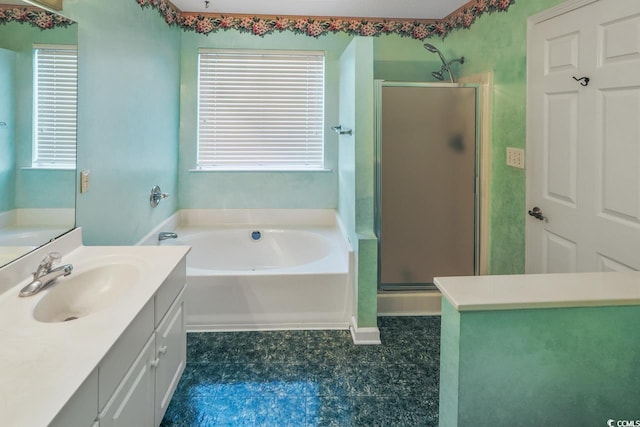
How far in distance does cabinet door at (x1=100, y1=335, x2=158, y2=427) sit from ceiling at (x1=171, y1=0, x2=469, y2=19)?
2.74 m

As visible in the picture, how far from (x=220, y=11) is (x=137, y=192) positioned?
70.9 inches

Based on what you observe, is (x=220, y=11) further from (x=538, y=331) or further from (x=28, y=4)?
(x=538, y=331)

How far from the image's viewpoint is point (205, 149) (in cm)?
356

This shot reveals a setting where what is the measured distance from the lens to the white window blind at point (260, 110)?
3.49m

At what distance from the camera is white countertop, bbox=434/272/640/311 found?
1128mm

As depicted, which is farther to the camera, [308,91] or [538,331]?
[308,91]

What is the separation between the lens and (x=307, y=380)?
2072 millimetres

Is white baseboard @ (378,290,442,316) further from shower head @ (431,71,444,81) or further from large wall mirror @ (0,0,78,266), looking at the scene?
large wall mirror @ (0,0,78,266)

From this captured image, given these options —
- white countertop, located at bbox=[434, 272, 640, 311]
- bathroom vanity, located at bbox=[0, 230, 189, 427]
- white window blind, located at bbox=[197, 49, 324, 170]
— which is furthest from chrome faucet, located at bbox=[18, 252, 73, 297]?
white window blind, located at bbox=[197, 49, 324, 170]

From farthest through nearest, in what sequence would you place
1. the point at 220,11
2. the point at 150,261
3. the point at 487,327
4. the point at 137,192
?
1. the point at 220,11
2. the point at 137,192
3. the point at 150,261
4. the point at 487,327

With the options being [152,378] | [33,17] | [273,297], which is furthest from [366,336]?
[33,17]

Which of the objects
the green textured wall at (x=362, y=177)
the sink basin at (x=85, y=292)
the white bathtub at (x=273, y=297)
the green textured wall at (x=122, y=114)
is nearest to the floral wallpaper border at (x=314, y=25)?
the green textured wall at (x=122, y=114)

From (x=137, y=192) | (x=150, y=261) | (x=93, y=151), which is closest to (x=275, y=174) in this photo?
(x=137, y=192)

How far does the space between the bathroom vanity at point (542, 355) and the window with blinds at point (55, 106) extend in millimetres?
1635
